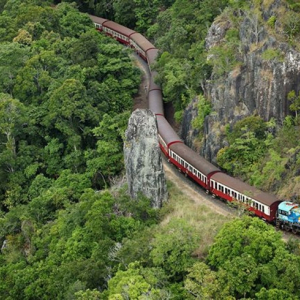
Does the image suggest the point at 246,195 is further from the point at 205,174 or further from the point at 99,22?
the point at 99,22

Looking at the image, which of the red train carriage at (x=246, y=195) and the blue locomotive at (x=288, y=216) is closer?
the blue locomotive at (x=288, y=216)

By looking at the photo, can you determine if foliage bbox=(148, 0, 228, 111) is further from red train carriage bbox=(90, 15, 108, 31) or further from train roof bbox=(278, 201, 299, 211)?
train roof bbox=(278, 201, 299, 211)

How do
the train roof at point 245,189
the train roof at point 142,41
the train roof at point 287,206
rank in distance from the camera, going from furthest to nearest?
the train roof at point 142,41 → the train roof at point 245,189 → the train roof at point 287,206

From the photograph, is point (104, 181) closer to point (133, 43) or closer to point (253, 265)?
point (253, 265)

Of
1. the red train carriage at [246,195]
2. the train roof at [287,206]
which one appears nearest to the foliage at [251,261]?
the train roof at [287,206]

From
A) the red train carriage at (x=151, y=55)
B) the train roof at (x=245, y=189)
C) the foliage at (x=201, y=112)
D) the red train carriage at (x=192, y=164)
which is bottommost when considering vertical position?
the train roof at (x=245, y=189)

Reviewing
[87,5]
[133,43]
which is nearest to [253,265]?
[133,43]

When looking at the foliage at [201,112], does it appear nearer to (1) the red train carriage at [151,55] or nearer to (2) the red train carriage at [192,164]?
(2) the red train carriage at [192,164]
